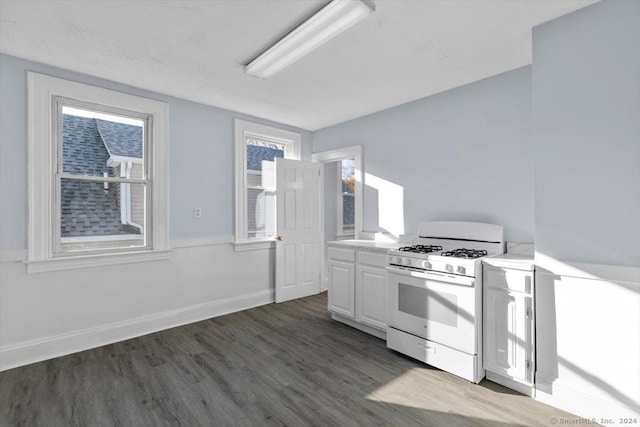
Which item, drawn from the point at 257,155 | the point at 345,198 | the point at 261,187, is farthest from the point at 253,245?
the point at 345,198

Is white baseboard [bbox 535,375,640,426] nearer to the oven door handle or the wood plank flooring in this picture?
the wood plank flooring

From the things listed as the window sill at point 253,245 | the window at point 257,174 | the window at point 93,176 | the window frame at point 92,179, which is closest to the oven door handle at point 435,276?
the window sill at point 253,245

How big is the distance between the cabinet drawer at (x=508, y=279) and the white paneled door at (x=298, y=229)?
2.73 m

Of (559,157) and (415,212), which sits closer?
(559,157)

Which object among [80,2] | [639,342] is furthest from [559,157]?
[80,2]

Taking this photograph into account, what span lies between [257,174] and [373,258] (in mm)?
2219

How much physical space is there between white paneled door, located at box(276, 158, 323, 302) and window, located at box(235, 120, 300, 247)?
290 millimetres

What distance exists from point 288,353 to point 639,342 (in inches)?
100.0

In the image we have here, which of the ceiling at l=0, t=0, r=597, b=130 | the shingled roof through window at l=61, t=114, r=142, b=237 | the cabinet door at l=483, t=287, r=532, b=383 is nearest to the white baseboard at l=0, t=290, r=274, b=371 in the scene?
the shingled roof through window at l=61, t=114, r=142, b=237

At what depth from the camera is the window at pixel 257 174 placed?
419 centimetres

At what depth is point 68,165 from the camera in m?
2.99

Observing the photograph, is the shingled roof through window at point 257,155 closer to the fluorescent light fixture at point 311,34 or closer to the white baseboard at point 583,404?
the fluorescent light fixture at point 311,34

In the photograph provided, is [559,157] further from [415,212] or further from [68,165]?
[68,165]

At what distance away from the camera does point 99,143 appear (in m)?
3.17
